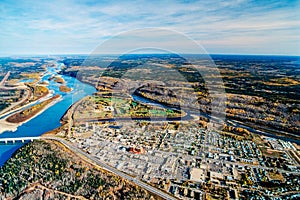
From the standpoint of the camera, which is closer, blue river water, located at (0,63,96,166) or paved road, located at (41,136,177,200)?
paved road, located at (41,136,177,200)

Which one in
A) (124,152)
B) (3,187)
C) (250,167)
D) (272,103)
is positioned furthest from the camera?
(272,103)

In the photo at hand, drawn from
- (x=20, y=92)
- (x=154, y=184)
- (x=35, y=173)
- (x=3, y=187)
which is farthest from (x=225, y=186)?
(x=20, y=92)

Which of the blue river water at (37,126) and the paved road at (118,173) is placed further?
the blue river water at (37,126)

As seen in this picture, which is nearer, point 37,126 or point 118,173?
point 118,173

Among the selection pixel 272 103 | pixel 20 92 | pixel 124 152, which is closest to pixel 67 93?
pixel 20 92

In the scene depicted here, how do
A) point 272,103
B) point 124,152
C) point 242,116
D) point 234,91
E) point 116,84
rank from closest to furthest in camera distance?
point 124,152, point 242,116, point 272,103, point 234,91, point 116,84

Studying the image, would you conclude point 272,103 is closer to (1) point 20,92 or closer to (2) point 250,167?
(2) point 250,167

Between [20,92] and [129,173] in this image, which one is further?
[20,92]

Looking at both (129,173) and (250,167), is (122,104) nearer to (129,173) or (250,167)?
(129,173)

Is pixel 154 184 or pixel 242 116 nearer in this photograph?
pixel 154 184
